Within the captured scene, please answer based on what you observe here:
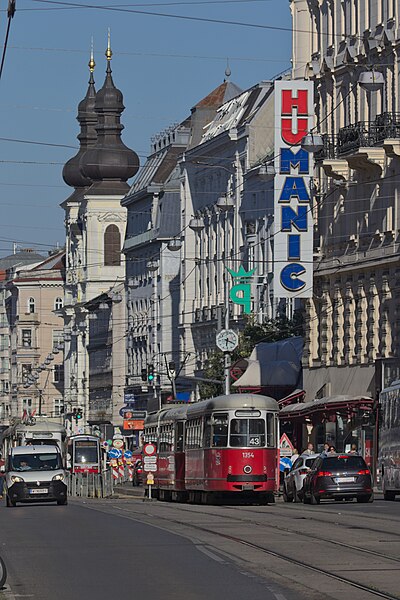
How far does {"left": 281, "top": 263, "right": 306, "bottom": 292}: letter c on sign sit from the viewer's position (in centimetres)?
6531

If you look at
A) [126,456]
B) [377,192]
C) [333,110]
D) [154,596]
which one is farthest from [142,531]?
[126,456]

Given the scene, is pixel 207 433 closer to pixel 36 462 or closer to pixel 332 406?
pixel 36 462

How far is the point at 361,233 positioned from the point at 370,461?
8.86 metres

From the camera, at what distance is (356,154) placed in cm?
6016

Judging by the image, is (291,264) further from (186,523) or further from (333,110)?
(186,523)

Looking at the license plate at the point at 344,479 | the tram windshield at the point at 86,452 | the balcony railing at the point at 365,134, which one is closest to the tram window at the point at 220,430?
the license plate at the point at 344,479

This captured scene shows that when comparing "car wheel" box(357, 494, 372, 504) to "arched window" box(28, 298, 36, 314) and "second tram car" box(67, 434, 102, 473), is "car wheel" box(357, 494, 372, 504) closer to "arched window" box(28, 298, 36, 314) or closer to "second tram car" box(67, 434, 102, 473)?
"second tram car" box(67, 434, 102, 473)

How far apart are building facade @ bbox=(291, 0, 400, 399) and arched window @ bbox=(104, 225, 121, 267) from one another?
84639 millimetres

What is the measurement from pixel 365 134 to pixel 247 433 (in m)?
19.3

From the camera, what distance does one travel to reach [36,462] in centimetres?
4778

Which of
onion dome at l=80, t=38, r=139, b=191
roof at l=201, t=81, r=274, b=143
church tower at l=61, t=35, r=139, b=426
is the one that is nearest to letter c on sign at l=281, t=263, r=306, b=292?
roof at l=201, t=81, r=274, b=143

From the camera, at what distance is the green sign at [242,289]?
86988 mm

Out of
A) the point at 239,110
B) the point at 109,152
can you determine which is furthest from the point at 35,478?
the point at 109,152

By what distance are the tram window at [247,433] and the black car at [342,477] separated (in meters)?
1.89
